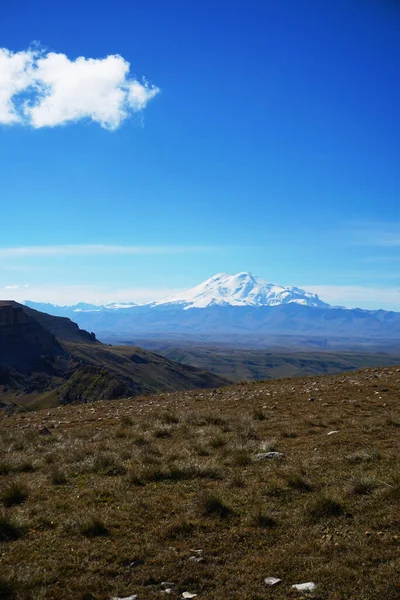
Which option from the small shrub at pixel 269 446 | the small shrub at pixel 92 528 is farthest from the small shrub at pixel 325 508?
the small shrub at pixel 269 446

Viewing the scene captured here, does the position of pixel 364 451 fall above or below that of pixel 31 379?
above

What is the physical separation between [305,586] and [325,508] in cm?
245

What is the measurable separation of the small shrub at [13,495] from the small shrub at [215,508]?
4.24 metres

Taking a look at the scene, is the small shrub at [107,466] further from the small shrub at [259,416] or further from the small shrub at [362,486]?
the small shrub at [259,416]

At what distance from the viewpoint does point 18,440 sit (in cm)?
1579

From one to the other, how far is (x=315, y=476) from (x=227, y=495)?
2301 mm

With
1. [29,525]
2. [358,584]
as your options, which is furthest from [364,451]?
[29,525]

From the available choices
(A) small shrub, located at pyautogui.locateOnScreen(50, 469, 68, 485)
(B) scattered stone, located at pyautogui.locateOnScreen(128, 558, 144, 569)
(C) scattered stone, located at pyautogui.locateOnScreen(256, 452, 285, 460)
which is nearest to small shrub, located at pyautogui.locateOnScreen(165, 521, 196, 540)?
(B) scattered stone, located at pyautogui.locateOnScreen(128, 558, 144, 569)

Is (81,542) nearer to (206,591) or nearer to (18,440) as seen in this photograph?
(206,591)

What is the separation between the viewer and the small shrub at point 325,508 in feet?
27.2

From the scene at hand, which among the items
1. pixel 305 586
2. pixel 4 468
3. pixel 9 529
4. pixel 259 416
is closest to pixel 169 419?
pixel 259 416

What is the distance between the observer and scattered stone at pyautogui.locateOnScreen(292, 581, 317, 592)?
604cm

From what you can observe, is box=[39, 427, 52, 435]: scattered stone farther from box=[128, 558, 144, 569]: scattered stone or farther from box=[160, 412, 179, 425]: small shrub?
box=[128, 558, 144, 569]: scattered stone

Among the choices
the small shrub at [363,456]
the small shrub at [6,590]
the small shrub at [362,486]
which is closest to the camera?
the small shrub at [6,590]
